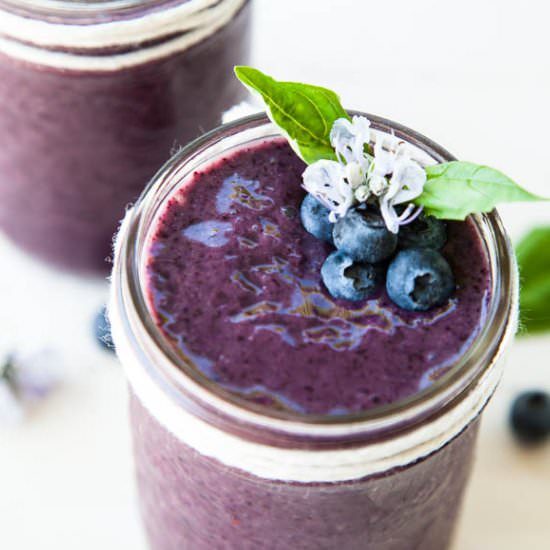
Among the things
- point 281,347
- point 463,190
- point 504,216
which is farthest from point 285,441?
point 504,216

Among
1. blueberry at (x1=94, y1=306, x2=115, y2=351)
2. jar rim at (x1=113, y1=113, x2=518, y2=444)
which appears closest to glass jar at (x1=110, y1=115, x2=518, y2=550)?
jar rim at (x1=113, y1=113, x2=518, y2=444)

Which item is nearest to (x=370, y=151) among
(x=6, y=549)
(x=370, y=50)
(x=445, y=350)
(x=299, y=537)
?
(x=445, y=350)

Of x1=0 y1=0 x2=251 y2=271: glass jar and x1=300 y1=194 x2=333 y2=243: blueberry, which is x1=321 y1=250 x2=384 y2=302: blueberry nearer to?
x1=300 y1=194 x2=333 y2=243: blueberry

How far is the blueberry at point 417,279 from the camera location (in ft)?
3.50

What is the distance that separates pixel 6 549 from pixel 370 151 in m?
0.79

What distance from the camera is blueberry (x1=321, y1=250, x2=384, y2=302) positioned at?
1.08m

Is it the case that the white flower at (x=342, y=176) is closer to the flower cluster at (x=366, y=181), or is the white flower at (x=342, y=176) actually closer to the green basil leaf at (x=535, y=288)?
the flower cluster at (x=366, y=181)

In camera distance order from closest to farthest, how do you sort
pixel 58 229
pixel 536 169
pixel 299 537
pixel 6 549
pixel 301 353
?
pixel 301 353
pixel 299 537
pixel 6 549
pixel 58 229
pixel 536 169

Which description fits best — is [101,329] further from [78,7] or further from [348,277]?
[348,277]

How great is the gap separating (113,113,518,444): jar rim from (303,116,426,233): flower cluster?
11 centimetres

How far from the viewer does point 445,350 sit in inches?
42.0

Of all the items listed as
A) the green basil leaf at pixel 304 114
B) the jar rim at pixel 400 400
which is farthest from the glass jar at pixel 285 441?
the green basil leaf at pixel 304 114

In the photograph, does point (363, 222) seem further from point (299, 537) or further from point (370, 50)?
point (370, 50)

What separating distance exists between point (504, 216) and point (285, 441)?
0.95 metres
